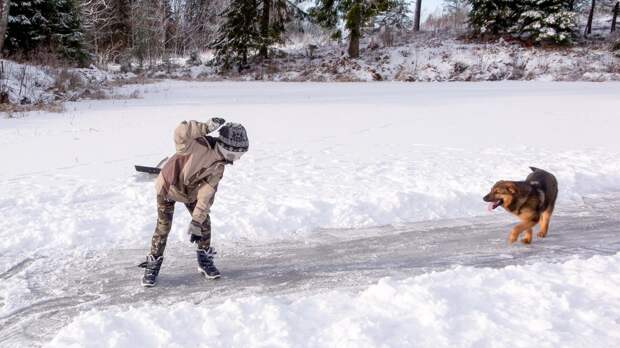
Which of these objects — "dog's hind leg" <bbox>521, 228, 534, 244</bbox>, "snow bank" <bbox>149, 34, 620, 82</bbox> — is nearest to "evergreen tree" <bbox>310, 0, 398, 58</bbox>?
"snow bank" <bbox>149, 34, 620, 82</bbox>

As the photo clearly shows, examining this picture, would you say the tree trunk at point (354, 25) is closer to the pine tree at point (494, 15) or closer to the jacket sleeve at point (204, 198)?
the pine tree at point (494, 15)

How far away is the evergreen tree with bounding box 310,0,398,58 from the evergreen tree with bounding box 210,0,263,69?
381 centimetres

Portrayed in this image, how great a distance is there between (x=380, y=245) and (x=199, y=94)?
14.7 metres

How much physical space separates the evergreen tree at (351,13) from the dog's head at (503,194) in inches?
928

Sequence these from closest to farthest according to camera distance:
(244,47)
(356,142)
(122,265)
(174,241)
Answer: (122,265)
(174,241)
(356,142)
(244,47)

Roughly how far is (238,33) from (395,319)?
2797 cm

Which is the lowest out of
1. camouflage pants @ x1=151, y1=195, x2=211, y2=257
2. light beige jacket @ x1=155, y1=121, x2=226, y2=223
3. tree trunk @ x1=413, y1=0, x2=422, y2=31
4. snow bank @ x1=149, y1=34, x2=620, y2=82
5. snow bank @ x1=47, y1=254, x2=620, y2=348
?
snow bank @ x1=47, y1=254, x2=620, y2=348

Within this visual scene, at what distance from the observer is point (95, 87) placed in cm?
1761

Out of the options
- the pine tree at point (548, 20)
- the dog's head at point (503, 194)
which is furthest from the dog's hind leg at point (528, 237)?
the pine tree at point (548, 20)

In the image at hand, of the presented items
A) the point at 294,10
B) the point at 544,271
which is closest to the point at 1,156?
the point at 544,271

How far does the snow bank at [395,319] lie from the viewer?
3.12 meters

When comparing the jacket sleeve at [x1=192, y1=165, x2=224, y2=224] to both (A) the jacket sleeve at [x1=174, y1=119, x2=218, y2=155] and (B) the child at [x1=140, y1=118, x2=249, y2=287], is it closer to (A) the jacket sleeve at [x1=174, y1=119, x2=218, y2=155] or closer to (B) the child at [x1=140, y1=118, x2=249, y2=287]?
(B) the child at [x1=140, y1=118, x2=249, y2=287]

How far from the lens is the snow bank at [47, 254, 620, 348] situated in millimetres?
3117

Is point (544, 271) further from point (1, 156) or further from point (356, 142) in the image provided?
point (1, 156)
